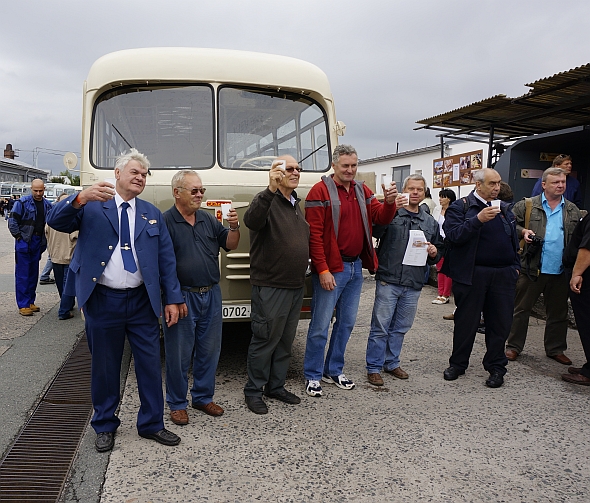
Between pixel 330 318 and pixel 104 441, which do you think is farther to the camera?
pixel 330 318

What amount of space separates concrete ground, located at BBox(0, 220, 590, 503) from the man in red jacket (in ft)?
1.35

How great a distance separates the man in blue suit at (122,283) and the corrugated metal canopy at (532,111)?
5.61 metres

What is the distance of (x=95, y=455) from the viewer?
3207 millimetres

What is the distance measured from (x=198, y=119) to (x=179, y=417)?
8.48 ft

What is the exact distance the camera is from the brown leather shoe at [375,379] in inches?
178

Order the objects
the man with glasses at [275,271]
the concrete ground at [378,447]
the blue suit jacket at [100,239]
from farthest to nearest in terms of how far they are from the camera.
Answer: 1. the man with glasses at [275,271]
2. the blue suit jacket at [100,239]
3. the concrete ground at [378,447]

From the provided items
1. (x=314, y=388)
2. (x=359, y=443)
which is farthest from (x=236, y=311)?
(x=359, y=443)

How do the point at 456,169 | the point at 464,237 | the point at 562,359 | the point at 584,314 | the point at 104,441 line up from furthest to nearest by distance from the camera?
the point at 456,169 → the point at 562,359 → the point at 584,314 → the point at 464,237 → the point at 104,441

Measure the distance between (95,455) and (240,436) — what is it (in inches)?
37.0

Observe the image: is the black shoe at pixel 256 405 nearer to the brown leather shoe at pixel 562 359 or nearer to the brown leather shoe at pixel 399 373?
the brown leather shoe at pixel 399 373

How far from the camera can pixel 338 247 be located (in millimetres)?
4137

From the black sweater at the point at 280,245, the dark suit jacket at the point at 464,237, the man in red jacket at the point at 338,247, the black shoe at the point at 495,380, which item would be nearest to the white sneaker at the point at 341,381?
the man in red jacket at the point at 338,247

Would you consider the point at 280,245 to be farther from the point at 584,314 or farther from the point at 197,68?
the point at 584,314

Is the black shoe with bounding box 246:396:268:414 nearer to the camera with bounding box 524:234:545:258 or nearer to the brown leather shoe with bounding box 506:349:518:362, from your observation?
the brown leather shoe with bounding box 506:349:518:362
